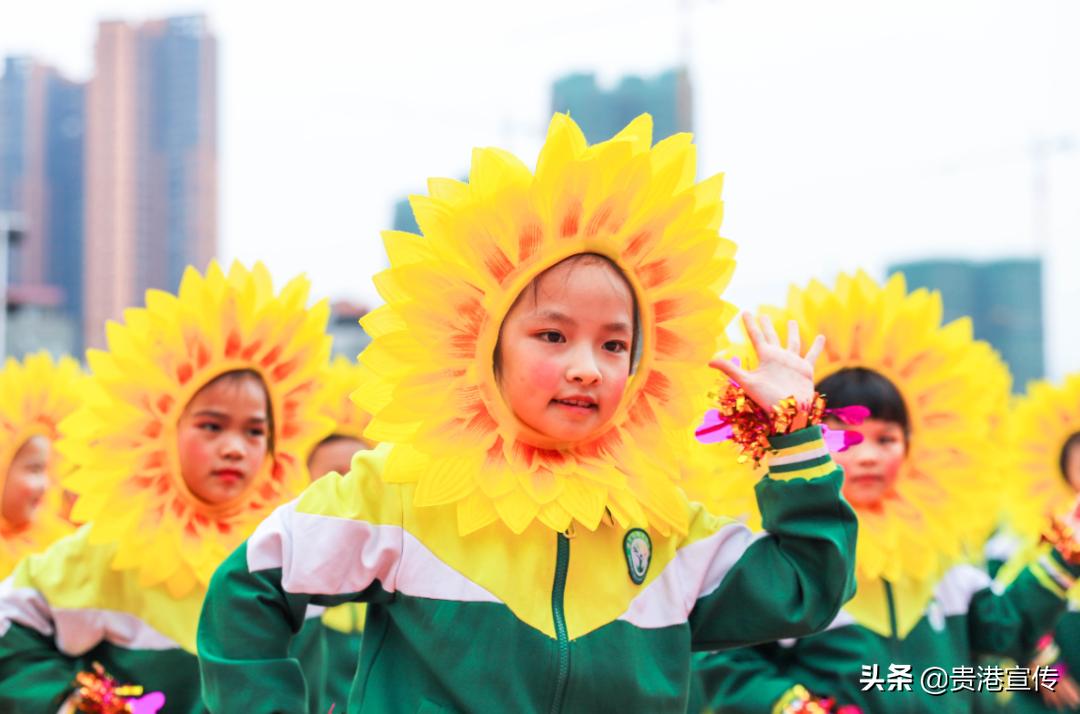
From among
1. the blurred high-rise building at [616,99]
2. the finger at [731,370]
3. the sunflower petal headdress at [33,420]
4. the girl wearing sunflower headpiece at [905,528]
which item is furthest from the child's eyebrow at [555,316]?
the blurred high-rise building at [616,99]

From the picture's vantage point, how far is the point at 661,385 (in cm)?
233

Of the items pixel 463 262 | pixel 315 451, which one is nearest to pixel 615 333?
pixel 463 262

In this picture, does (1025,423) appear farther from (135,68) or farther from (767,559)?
(135,68)

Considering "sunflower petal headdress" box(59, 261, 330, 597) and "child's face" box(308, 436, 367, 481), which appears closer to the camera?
"sunflower petal headdress" box(59, 261, 330, 597)

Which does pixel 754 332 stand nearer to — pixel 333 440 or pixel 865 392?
pixel 865 392

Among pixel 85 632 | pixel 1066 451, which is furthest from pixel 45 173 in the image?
pixel 85 632

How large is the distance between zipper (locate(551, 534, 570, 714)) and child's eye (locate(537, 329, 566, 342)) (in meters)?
0.36

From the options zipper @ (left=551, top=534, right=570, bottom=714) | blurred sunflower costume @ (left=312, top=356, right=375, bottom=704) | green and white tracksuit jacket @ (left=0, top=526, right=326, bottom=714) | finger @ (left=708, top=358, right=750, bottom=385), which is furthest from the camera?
blurred sunflower costume @ (left=312, top=356, right=375, bottom=704)

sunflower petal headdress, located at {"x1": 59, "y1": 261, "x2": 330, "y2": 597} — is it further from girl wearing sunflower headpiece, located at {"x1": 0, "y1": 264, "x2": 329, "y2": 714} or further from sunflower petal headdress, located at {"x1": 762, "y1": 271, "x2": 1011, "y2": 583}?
sunflower petal headdress, located at {"x1": 762, "y1": 271, "x2": 1011, "y2": 583}

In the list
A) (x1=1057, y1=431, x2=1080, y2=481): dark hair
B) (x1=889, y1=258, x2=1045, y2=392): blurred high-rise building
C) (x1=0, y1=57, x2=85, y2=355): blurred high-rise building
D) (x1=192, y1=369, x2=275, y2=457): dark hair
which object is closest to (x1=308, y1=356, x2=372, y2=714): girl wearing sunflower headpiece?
(x1=192, y1=369, x2=275, y2=457): dark hair

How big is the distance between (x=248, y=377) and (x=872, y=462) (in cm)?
180

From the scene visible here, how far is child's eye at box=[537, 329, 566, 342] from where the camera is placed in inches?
84.6

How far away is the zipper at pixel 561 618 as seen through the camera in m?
2.04

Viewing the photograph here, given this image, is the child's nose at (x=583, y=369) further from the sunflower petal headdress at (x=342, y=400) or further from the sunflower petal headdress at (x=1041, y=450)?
the sunflower petal headdress at (x=1041, y=450)
